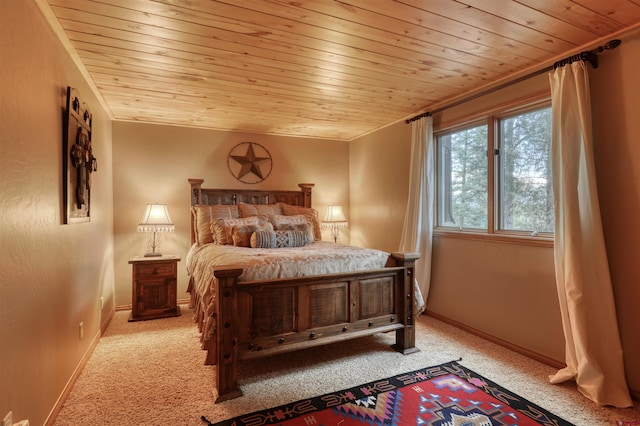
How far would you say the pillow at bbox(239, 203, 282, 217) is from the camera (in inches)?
159

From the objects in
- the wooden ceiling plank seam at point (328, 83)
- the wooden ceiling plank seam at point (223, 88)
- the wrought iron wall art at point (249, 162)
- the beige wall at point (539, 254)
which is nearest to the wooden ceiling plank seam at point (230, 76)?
the wooden ceiling plank seam at point (328, 83)

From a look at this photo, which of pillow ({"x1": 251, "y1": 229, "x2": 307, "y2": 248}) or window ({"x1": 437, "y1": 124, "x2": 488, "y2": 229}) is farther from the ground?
window ({"x1": 437, "y1": 124, "x2": 488, "y2": 229})

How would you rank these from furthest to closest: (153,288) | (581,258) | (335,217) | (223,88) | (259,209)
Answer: (335,217)
(259,209)
(153,288)
(223,88)
(581,258)

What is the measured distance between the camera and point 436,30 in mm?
2070

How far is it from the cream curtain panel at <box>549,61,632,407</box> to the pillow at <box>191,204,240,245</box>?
3.27 meters

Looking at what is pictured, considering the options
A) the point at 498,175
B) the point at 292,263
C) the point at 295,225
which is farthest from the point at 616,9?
the point at 295,225

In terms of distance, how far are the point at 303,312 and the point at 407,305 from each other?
939 millimetres

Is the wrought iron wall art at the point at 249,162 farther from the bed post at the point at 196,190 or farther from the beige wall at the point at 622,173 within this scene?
the beige wall at the point at 622,173

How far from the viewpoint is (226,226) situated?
11.9ft

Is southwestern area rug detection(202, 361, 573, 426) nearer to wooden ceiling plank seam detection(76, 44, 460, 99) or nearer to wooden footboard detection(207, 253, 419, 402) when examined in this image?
wooden footboard detection(207, 253, 419, 402)

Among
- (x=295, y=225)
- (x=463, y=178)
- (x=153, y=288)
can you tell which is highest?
(x=463, y=178)

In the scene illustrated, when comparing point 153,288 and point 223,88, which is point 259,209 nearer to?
point 153,288

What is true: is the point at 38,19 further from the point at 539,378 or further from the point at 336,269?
the point at 539,378

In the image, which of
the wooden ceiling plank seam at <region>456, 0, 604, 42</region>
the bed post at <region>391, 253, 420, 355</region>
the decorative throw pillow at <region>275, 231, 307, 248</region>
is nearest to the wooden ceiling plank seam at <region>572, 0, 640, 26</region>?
the wooden ceiling plank seam at <region>456, 0, 604, 42</region>
